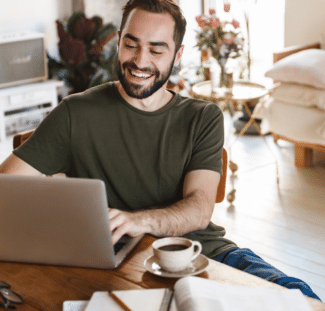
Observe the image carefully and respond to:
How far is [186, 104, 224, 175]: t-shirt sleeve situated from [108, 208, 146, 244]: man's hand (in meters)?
0.32

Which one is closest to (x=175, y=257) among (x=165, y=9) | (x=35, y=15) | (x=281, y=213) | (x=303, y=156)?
(x=165, y=9)

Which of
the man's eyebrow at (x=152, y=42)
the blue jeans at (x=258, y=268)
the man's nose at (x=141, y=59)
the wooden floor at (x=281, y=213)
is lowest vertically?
the wooden floor at (x=281, y=213)

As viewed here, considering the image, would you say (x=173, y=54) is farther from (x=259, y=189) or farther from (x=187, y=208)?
(x=259, y=189)

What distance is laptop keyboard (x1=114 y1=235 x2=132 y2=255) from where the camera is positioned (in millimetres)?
1172

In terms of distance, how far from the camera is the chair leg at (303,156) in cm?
351

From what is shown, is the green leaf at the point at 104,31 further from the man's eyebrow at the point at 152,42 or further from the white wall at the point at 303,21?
the man's eyebrow at the point at 152,42

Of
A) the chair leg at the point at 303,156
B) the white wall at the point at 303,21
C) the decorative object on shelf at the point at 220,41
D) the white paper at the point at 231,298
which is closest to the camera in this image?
the white paper at the point at 231,298

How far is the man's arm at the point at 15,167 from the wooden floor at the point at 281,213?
135 centimetres

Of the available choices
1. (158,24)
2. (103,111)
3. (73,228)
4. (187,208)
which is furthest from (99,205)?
(158,24)

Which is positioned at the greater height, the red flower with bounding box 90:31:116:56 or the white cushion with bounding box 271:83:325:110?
the red flower with bounding box 90:31:116:56

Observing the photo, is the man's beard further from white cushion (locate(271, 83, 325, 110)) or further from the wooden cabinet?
the wooden cabinet

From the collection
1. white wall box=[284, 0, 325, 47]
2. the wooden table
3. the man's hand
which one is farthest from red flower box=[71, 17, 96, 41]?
the wooden table

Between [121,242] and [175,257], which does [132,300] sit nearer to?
[175,257]

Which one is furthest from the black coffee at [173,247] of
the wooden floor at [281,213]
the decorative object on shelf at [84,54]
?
the decorative object on shelf at [84,54]
